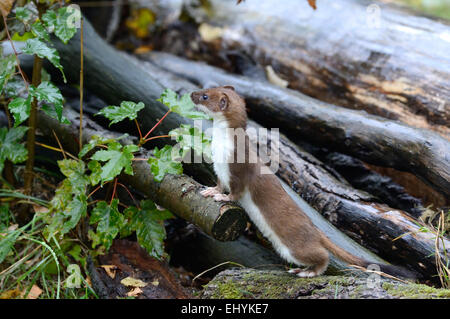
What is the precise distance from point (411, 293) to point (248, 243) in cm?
147

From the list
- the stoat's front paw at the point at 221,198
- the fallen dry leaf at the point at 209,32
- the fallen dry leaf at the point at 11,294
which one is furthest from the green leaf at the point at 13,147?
the fallen dry leaf at the point at 209,32

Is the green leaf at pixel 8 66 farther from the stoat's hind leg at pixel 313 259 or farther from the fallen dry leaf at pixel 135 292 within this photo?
the stoat's hind leg at pixel 313 259

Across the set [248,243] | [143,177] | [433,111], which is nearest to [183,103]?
[143,177]

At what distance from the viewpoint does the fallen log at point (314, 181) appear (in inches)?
126

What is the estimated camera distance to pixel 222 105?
3242 millimetres

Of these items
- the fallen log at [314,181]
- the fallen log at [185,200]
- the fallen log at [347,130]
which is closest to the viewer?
the fallen log at [185,200]

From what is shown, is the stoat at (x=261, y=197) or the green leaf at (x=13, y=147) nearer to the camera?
the stoat at (x=261, y=197)

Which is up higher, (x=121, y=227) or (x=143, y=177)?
(x=143, y=177)

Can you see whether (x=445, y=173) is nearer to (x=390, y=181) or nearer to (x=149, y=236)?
(x=390, y=181)

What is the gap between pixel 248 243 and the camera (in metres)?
3.74

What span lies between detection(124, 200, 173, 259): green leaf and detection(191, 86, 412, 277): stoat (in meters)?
0.49

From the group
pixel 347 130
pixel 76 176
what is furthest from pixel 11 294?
pixel 347 130

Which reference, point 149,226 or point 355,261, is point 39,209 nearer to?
point 149,226

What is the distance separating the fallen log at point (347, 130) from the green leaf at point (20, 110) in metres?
2.15
